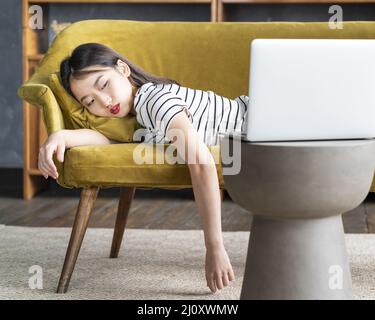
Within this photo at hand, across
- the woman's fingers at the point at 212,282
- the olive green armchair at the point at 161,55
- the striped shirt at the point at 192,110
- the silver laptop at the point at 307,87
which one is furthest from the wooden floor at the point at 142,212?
the silver laptop at the point at 307,87

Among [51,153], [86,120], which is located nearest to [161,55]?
[86,120]

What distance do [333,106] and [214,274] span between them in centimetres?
56

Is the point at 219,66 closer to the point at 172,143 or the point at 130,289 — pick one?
the point at 172,143

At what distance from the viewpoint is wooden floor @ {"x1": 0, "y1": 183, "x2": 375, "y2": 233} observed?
11.3ft

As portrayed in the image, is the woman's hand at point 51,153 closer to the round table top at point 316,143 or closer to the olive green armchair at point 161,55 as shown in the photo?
the olive green armchair at point 161,55

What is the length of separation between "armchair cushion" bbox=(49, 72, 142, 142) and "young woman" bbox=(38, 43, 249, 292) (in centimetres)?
3

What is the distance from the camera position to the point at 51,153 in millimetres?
2359

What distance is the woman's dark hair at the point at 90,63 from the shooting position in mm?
2443

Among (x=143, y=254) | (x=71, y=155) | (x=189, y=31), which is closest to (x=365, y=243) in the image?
(x=143, y=254)

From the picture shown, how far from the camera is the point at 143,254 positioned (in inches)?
112

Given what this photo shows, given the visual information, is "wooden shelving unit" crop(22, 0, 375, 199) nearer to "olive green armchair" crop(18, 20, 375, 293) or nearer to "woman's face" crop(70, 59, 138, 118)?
"olive green armchair" crop(18, 20, 375, 293)

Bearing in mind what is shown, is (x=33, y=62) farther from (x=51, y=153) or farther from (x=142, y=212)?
(x=51, y=153)

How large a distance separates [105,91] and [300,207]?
80 cm

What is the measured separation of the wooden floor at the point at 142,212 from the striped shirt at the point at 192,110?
909 millimetres
